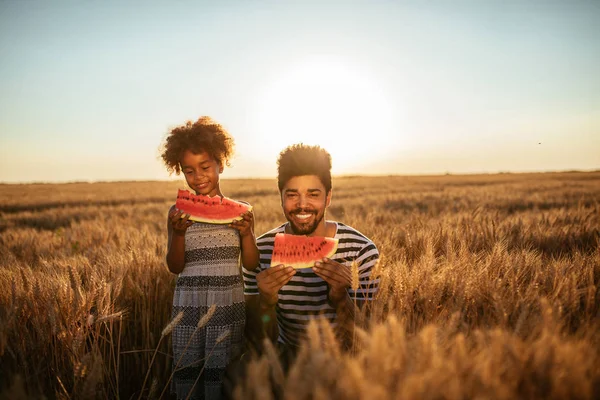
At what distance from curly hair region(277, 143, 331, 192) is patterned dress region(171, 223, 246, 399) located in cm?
68

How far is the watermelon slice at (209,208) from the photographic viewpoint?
8.39 ft

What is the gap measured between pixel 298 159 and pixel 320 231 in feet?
2.17

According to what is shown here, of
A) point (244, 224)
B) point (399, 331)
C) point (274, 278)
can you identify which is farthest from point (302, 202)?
point (399, 331)

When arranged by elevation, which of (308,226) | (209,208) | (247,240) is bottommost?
(247,240)

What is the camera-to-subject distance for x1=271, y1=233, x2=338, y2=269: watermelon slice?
248cm

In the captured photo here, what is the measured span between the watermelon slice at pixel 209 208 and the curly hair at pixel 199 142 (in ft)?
1.46

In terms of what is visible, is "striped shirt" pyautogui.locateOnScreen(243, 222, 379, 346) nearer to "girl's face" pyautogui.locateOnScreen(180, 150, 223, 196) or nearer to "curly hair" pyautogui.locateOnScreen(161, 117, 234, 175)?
"girl's face" pyautogui.locateOnScreen(180, 150, 223, 196)

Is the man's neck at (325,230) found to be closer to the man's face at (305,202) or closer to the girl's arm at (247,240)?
the man's face at (305,202)

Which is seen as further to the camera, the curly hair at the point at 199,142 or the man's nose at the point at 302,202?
the curly hair at the point at 199,142

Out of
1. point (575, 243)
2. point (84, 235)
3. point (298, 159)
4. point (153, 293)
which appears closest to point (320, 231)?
point (298, 159)

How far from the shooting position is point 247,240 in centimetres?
276

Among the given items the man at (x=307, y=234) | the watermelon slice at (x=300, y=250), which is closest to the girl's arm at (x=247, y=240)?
the man at (x=307, y=234)

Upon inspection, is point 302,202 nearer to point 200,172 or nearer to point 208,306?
point 200,172

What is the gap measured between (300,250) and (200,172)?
1.07 meters
